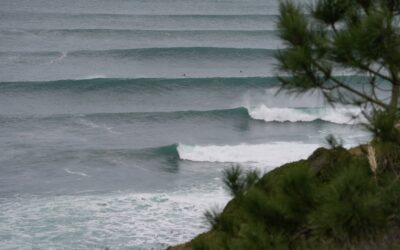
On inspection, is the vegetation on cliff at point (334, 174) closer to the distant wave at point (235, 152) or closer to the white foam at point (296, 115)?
the distant wave at point (235, 152)

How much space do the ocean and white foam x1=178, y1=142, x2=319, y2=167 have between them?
0.19 feet

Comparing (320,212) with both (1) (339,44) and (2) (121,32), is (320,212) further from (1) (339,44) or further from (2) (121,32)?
(2) (121,32)

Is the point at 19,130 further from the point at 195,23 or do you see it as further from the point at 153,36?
the point at 195,23

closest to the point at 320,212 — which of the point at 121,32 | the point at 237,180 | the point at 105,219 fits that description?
the point at 237,180

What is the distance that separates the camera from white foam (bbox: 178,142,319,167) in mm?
23078

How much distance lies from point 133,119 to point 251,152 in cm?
619

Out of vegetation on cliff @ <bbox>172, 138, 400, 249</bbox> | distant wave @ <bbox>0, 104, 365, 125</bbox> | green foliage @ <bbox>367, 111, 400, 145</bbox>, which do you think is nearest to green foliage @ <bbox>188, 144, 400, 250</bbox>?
vegetation on cliff @ <bbox>172, 138, 400, 249</bbox>

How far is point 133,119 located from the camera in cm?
2889

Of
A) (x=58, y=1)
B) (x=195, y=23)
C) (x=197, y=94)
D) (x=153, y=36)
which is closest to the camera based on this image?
(x=197, y=94)

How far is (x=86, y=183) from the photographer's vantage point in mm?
20891

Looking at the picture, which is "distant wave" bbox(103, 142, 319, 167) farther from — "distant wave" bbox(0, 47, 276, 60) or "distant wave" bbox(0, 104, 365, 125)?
"distant wave" bbox(0, 47, 276, 60)

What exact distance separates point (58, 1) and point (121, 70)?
16.4 meters

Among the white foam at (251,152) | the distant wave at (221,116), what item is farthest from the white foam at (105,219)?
the distant wave at (221,116)

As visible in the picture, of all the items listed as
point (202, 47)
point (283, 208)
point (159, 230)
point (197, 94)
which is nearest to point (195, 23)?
point (202, 47)
